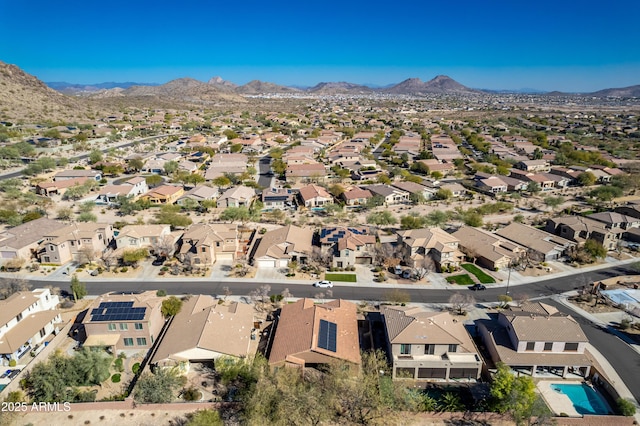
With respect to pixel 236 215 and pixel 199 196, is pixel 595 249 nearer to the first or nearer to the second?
pixel 236 215

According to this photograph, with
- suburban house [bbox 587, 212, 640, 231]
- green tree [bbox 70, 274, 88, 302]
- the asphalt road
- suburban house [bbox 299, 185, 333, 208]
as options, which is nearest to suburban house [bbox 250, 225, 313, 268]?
green tree [bbox 70, 274, 88, 302]

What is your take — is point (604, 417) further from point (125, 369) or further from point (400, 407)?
point (125, 369)

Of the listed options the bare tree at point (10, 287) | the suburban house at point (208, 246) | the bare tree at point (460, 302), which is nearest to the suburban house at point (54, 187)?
the bare tree at point (10, 287)

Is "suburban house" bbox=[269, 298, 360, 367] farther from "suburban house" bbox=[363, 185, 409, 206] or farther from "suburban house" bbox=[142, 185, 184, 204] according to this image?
"suburban house" bbox=[142, 185, 184, 204]

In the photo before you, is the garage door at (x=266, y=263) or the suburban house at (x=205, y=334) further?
the garage door at (x=266, y=263)

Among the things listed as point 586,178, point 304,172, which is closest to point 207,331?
point 304,172

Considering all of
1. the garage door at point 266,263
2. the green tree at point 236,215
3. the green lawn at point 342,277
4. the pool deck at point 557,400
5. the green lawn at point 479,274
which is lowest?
the pool deck at point 557,400

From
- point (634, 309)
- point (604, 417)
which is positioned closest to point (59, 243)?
point (604, 417)

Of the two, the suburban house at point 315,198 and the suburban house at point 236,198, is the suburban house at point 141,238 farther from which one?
the suburban house at point 315,198
